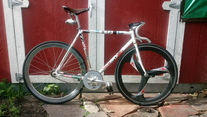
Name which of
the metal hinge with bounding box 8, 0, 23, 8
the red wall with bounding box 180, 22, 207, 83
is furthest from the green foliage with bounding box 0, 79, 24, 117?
the red wall with bounding box 180, 22, 207, 83

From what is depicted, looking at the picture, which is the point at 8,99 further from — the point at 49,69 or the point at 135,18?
the point at 135,18

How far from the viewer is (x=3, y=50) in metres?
3.58

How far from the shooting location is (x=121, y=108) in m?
3.33

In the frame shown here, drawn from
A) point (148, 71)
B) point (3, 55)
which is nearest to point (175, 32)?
point (148, 71)

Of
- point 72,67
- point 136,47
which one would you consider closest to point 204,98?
point 136,47

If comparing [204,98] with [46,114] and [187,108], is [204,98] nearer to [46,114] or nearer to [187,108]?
[187,108]

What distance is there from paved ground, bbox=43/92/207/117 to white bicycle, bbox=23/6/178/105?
0.45 ft

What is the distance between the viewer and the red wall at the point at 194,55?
3.61 metres

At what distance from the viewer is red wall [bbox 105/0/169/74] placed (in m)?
3.46

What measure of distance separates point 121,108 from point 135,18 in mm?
1598

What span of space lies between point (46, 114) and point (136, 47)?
178cm

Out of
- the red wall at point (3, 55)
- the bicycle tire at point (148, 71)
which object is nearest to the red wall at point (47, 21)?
the red wall at point (3, 55)

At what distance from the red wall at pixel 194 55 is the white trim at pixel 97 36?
1549mm

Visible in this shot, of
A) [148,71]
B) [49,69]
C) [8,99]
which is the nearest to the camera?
[148,71]
